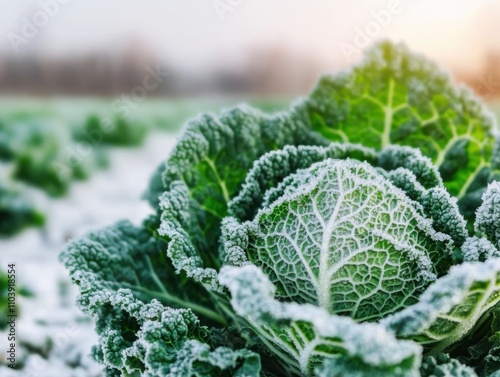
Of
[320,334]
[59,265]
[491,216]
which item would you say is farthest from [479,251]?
[59,265]

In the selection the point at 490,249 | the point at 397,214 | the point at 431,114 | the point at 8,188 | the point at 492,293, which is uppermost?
the point at 8,188

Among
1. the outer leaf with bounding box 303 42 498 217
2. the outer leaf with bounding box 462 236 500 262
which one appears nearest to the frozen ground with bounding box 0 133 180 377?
the outer leaf with bounding box 303 42 498 217

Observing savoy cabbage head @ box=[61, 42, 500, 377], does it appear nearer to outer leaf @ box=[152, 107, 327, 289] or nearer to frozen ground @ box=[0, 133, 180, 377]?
outer leaf @ box=[152, 107, 327, 289]

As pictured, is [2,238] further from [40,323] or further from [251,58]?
[251,58]

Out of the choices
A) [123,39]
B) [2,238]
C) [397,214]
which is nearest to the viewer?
[397,214]

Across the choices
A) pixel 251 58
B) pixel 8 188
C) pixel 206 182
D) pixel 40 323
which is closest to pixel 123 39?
pixel 251 58

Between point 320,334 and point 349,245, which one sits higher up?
point 349,245

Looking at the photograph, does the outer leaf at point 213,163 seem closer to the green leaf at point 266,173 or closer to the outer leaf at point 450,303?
the green leaf at point 266,173

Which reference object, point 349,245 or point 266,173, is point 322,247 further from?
point 266,173
